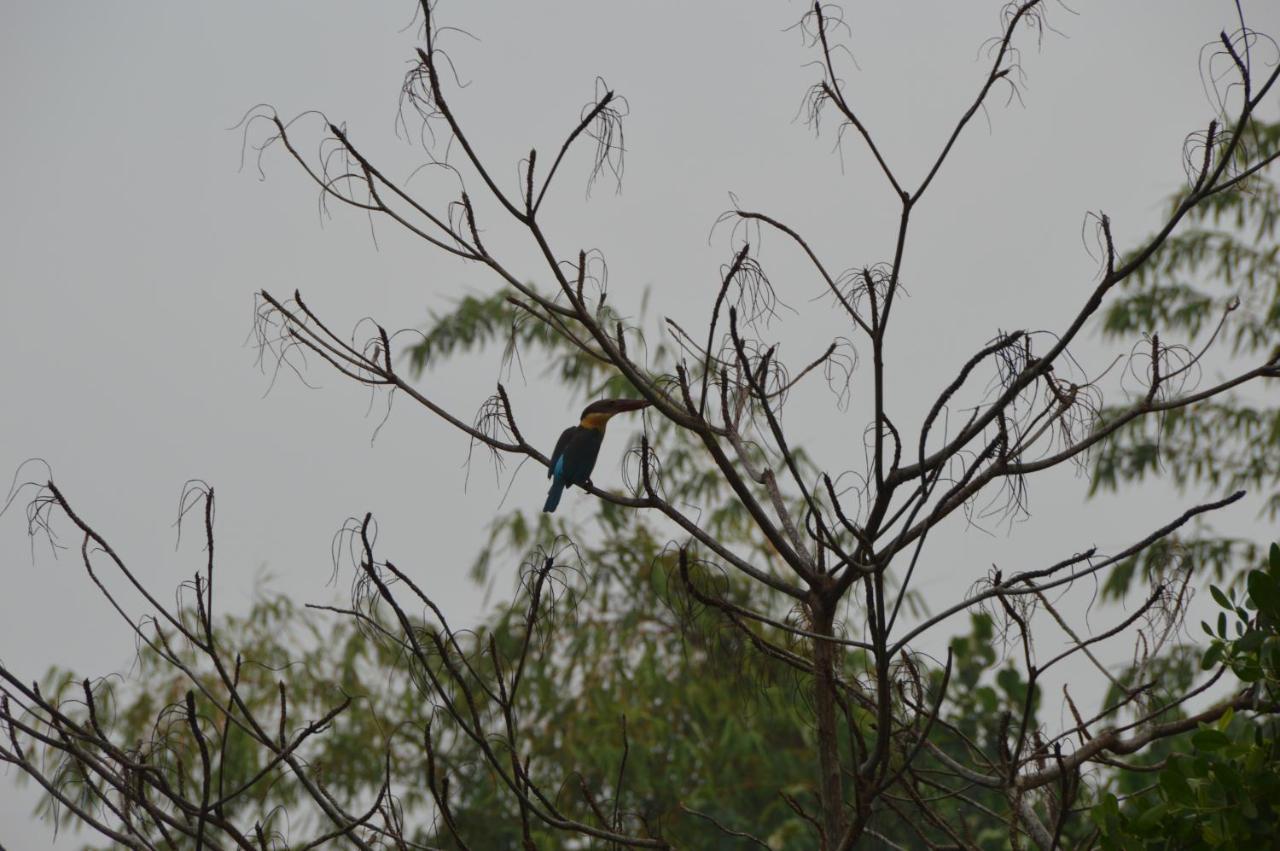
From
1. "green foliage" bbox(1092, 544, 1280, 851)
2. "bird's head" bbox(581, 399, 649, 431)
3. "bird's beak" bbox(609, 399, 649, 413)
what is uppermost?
"bird's head" bbox(581, 399, 649, 431)

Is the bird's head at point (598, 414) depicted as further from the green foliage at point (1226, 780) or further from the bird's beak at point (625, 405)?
the green foliage at point (1226, 780)

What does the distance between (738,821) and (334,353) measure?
608 cm

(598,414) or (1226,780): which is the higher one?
(598,414)

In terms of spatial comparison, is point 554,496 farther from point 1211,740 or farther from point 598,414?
point 1211,740

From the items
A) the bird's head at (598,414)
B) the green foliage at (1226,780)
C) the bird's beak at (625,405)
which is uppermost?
the bird's head at (598,414)

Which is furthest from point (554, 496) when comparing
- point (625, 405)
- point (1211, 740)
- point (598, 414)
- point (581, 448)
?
point (1211, 740)

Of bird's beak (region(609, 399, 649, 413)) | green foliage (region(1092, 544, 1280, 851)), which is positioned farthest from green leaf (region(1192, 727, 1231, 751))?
bird's beak (region(609, 399, 649, 413))

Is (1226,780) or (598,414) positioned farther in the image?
(598,414)

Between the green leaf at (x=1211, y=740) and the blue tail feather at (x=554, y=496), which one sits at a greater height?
the blue tail feather at (x=554, y=496)

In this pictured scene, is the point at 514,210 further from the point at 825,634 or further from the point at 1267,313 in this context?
the point at 1267,313

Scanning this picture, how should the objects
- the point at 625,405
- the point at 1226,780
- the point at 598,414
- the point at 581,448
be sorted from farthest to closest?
the point at 598,414 → the point at 581,448 → the point at 625,405 → the point at 1226,780

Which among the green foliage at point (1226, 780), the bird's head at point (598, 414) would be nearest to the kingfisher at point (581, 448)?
the bird's head at point (598, 414)

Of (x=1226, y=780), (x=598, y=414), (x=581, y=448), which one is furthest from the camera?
(x=598, y=414)

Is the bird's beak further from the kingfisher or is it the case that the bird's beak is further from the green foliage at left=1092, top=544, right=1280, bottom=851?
the green foliage at left=1092, top=544, right=1280, bottom=851
